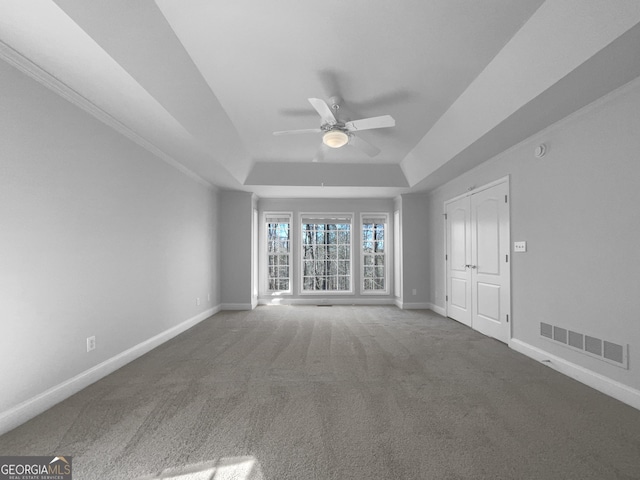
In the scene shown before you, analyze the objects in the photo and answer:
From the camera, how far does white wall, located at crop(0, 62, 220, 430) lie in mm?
2162

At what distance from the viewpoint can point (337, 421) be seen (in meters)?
2.22

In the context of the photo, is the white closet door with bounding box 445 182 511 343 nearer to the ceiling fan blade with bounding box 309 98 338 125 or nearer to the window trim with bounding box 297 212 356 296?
the window trim with bounding box 297 212 356 296

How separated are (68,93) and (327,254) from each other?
5782 mm

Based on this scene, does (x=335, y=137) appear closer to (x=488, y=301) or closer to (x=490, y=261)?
(x=490, y=261)

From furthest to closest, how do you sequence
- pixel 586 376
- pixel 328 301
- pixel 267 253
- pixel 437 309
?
pixel 267 253 → pixel 328 301 → pixel 437 309 → pixel 586 376

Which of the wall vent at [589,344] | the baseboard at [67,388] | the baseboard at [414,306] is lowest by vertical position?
the baseboard at [414,306]

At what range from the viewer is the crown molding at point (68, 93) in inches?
83.9

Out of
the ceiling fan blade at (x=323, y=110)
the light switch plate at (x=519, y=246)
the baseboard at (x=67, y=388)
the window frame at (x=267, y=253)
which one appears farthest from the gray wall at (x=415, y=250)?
the baseboard at (x=67, y=388)

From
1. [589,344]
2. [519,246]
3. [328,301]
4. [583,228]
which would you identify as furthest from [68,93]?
[328,301]

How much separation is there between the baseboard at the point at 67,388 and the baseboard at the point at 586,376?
443cm

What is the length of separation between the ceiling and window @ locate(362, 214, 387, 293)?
3.51 metres

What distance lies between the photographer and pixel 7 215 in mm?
2129

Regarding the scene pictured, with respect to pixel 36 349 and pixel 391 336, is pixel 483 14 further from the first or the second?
pixel 36 349

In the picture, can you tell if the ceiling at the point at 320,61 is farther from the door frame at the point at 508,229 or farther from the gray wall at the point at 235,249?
the gray wall at the point at 235,249
